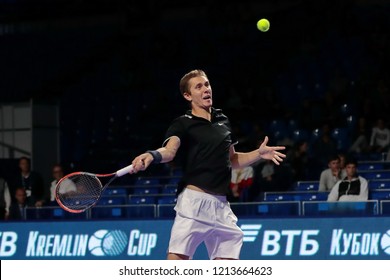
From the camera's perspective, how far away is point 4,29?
26922mm

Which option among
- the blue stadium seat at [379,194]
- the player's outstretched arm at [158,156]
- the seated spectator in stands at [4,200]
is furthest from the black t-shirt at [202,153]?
the seated spectator in stands at [4,200]

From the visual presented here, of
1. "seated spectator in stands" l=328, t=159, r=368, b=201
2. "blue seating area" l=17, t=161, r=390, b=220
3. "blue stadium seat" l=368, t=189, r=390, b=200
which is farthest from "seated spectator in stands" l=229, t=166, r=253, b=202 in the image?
"blue stadium seat" l=368, t=189, r=390, b=200

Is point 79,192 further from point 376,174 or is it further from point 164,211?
point 376,174

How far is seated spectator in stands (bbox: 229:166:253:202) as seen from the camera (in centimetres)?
1587

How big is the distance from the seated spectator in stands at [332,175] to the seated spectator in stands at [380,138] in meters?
2.34

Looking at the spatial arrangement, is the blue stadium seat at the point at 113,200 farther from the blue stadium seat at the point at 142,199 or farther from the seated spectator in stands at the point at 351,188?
the seated spectator in stands at the point at 351,188

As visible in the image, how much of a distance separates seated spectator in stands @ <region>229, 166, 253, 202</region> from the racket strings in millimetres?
7667

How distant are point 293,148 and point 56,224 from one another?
466 cm

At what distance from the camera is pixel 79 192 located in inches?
324

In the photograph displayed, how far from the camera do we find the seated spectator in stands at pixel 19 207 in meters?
15.7

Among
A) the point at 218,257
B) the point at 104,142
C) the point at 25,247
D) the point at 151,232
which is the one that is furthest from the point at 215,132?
the point at 104,142

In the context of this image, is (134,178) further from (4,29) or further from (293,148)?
(4,29)

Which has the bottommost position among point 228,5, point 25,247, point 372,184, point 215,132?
point 25,247

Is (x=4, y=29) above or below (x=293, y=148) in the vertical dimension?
above
